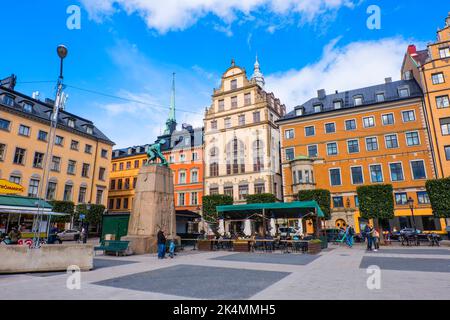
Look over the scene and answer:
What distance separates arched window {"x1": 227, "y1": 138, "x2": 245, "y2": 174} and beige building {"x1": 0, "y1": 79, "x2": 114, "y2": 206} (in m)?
22.6

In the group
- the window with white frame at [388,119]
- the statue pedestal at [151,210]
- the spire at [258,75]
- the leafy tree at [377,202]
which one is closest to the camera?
the statue pedestal at [151,210]

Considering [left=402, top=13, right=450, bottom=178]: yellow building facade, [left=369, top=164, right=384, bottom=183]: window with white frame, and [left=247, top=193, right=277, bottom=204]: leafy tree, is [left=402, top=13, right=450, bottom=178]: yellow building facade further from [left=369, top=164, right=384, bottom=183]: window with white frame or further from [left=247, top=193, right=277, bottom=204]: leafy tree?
[left=247, top=193, right=277, bottom=204]: leafy tree

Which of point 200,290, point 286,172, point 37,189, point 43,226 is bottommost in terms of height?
point 200,290

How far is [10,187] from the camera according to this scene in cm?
2808

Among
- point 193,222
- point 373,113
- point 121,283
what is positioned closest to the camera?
point 121,283

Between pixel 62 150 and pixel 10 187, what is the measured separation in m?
16.1

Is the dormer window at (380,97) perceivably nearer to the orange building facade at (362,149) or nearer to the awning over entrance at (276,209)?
the orange building facade at (362,149)

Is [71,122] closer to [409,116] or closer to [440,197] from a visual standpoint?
[409,116]

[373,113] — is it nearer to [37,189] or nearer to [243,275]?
[243,275]

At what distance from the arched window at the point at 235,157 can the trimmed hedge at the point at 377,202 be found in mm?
18727

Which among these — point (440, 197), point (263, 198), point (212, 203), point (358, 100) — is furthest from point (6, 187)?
point (358, 100)

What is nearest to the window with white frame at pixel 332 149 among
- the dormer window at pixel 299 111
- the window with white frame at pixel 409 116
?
the dormer window at pixel 299 111

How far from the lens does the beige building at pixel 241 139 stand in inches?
1712

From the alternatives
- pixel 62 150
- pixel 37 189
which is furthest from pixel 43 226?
pixel 62 150
